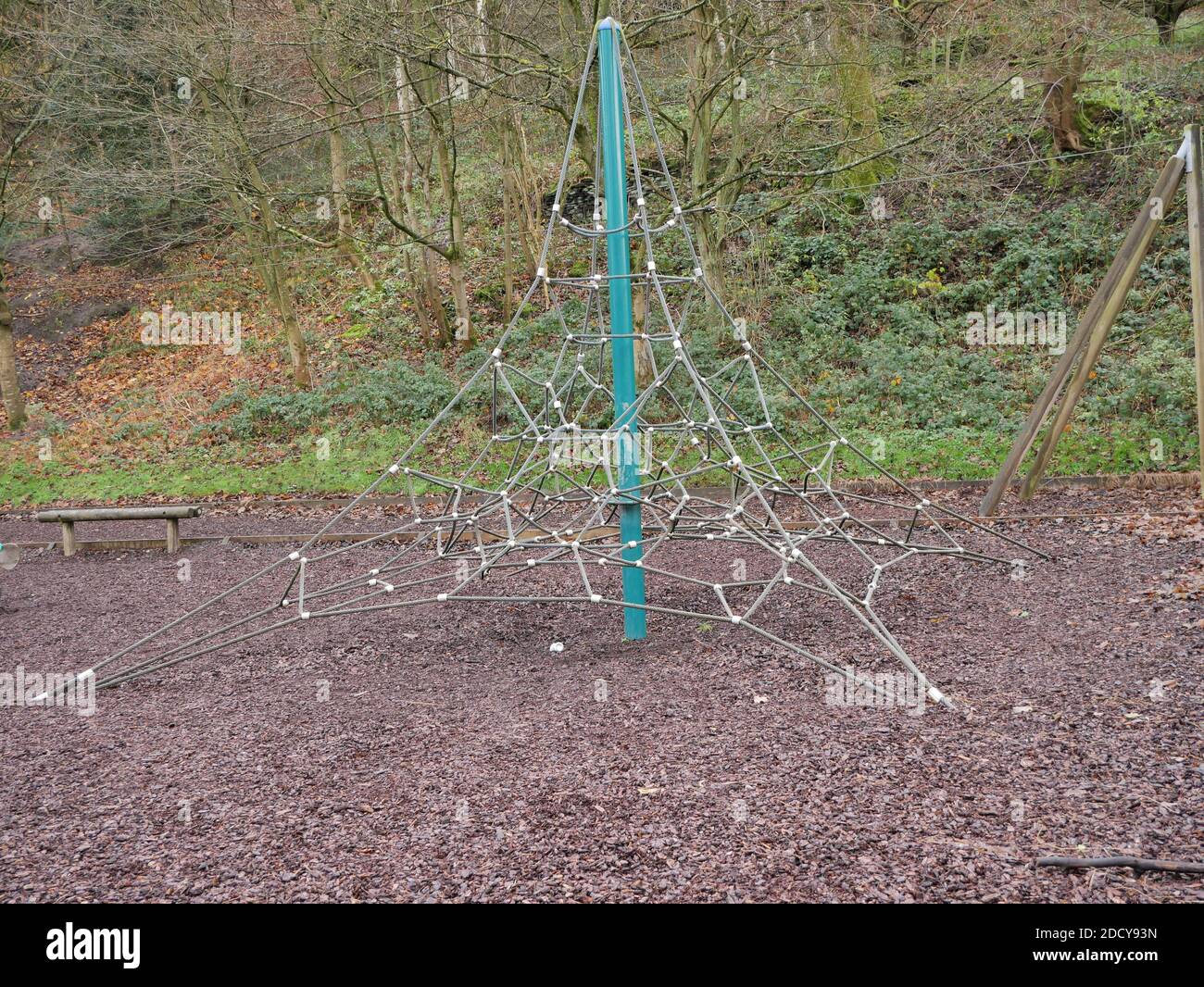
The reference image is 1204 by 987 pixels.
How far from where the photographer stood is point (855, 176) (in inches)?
567

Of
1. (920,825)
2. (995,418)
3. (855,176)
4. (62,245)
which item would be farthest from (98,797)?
(62,245)

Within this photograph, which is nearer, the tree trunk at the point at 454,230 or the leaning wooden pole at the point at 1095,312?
the leaning wooden pole at the point at 1095,312

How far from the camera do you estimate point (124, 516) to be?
8.75m

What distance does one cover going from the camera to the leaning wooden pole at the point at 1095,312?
24.4 feet

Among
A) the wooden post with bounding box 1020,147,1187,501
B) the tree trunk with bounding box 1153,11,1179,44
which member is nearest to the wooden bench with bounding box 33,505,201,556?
the wooden post with bounding box 1020,147,1187,501

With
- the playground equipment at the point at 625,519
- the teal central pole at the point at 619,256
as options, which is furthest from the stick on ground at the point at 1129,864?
the teal central pole at the point at 619,256

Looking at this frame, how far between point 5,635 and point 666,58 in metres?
14.6

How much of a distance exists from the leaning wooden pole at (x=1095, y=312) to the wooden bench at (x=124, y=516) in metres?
6.78

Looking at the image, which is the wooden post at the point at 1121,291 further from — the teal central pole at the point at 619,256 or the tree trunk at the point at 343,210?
the tree trunk at the point at 343,210

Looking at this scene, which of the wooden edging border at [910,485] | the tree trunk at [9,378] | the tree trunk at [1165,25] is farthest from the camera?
the tree trunk at [9,378]

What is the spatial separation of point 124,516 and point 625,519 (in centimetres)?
533

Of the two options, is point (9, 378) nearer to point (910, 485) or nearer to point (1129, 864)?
point (910, 485)

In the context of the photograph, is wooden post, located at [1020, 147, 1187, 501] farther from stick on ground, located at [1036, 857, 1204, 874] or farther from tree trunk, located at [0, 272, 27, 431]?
tree trunk, located at [0, 272, 27, 431]

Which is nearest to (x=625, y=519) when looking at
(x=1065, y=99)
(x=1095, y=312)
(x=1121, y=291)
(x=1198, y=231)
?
(x=1095, y=312)
